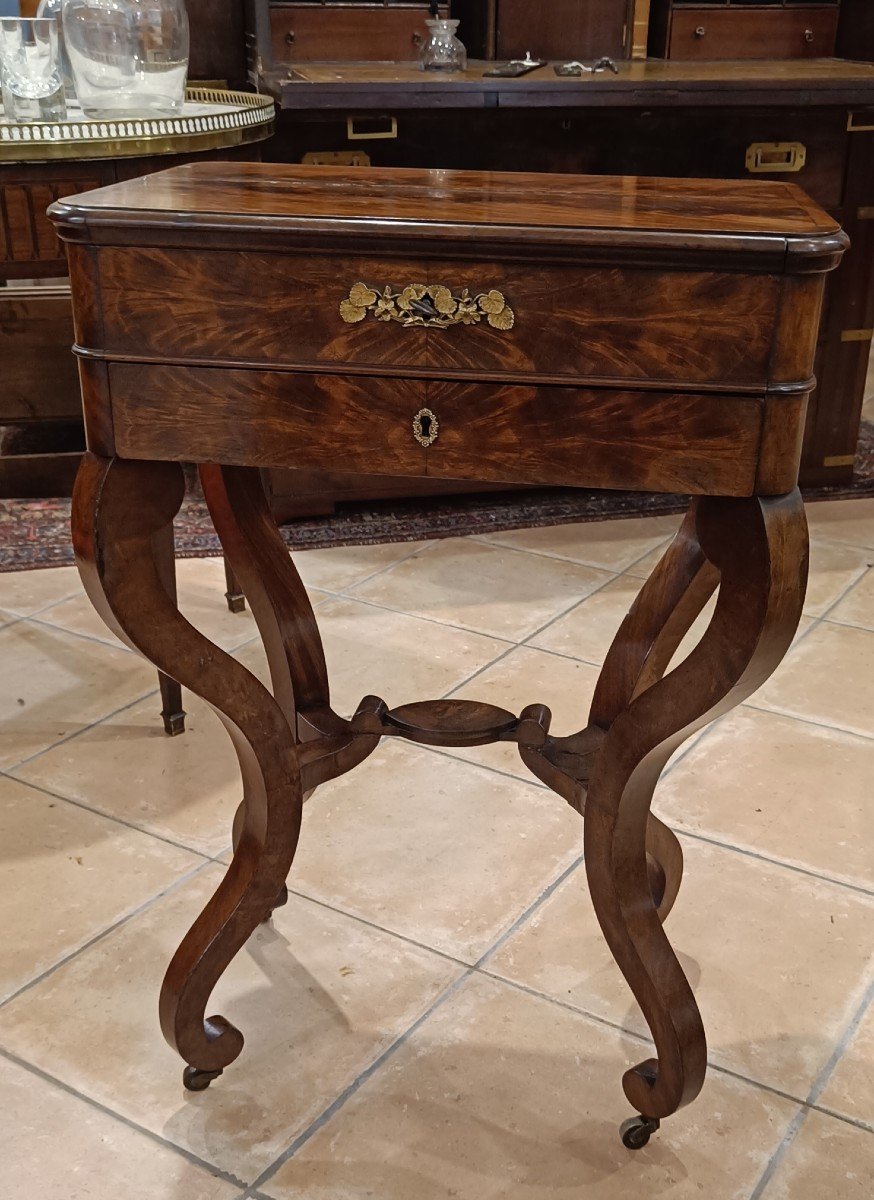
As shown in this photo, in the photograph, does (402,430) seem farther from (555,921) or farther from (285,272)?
(555,921)

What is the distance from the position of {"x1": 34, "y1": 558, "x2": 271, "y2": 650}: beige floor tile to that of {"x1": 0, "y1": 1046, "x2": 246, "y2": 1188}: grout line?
1.14m

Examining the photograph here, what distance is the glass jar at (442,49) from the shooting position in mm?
3115

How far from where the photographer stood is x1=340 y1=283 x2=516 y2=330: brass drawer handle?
46.3 inches

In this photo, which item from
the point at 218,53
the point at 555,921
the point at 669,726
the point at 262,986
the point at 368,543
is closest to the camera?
the point at 669,726

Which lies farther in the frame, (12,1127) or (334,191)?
(12,1127)

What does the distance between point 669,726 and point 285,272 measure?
577 millimetres

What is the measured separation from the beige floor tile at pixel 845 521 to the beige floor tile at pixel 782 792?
39.1 inches

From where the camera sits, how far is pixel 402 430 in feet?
4.05

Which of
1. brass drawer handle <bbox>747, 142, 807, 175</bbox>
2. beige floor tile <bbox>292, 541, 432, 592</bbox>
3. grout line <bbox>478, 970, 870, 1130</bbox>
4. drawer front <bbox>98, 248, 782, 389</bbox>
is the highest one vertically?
drawer front <bbox>98, 248, 782, 389</bbox>

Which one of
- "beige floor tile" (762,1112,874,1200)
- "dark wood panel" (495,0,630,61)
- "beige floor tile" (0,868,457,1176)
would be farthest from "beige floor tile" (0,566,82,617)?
"beige floor tile" (762,1112,874,1200)

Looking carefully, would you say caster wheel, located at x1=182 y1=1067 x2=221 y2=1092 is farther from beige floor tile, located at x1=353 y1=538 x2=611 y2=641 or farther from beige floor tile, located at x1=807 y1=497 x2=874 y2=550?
beige floor tile, located at x1=807 y1=497 x2=874 y2=550

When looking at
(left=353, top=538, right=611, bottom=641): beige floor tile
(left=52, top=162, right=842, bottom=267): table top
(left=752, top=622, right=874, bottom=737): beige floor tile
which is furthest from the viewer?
(left=353, top=538, right=611, bottom=641): beige floor tile

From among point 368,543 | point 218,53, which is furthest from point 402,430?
point 218,53

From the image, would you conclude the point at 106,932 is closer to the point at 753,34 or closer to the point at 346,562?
the point at 346,562
